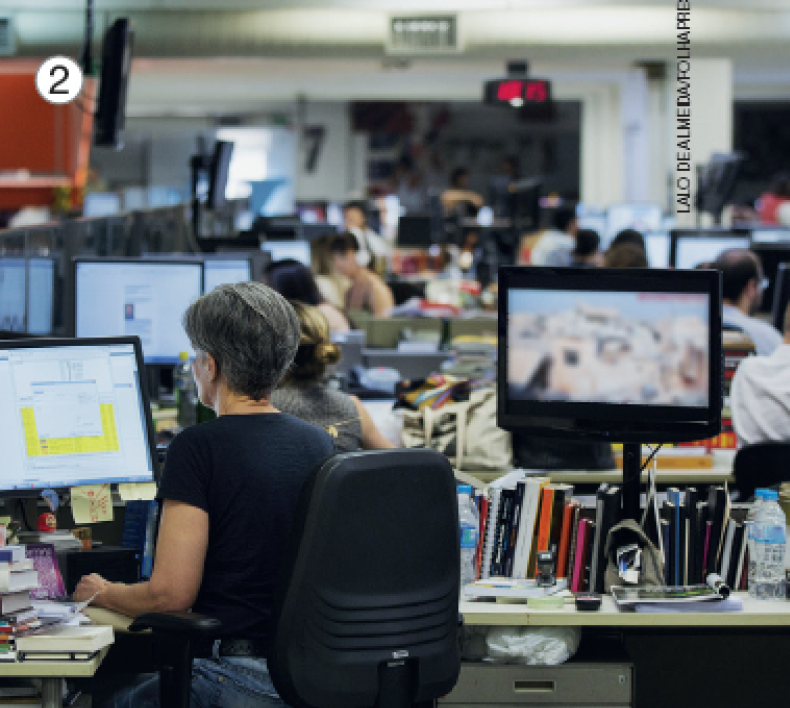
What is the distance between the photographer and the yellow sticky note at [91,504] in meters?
2.69

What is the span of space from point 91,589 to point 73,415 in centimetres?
46

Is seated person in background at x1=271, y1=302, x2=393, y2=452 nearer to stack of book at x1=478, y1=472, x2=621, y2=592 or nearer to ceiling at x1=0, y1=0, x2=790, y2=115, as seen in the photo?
stack of book at x1=478, y1=472, x2=621, y2=592


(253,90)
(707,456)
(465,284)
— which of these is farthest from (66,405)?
(253,90)

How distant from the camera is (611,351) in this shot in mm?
2934

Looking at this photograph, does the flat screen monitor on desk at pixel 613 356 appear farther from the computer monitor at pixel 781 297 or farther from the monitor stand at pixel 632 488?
the computer monitor at pixel 781 297

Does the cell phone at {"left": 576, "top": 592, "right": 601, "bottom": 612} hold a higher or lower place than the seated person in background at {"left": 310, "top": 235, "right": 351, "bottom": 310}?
lower

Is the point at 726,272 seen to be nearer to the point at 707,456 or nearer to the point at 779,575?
the point at 707,456

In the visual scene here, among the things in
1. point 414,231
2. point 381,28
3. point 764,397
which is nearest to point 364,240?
point 414,231

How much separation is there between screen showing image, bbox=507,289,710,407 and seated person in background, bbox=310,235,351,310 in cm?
446

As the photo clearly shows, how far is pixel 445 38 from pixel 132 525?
8.54 metres

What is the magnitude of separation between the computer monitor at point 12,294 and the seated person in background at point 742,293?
2.58 meters

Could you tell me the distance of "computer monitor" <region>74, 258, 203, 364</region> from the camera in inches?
178

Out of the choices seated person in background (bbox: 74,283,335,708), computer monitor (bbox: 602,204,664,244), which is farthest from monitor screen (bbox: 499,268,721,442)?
computer monitor (bbox: 602,204,664,244)

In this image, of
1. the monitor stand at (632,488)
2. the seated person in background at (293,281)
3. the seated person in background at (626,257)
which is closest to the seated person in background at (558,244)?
the seated person in background at (626,257)
